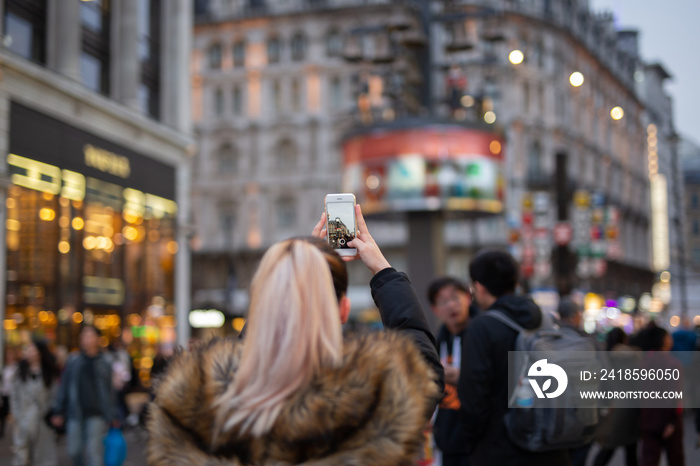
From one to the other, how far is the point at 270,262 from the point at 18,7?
825 inches

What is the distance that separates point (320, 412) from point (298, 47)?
57.6m

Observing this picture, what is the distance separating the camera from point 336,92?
57.4 m

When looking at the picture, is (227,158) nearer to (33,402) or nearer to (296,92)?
(296,92)

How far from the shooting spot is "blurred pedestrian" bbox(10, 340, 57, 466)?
1148 cm

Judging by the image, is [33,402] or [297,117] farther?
[297,117]

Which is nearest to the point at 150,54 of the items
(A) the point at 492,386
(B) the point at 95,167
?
(B) the point at 95,167

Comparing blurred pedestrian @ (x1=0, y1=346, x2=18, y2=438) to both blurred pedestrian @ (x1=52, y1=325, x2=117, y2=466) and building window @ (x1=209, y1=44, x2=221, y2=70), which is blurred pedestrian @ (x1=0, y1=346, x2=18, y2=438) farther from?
building window @ (x1=209, y1=44, x2=221, y2=70)

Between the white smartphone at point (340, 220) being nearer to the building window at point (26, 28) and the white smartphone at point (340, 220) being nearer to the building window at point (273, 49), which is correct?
the building window at point (26, 28)

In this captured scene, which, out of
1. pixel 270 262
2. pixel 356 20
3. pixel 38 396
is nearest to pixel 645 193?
pixel 356 20

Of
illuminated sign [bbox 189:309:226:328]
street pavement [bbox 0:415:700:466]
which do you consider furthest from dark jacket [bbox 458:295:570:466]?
illuminated sign [bbox 189:309:226:328]

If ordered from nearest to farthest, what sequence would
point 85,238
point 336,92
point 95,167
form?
→ point 85,238 < point 95,167 < point 336,92

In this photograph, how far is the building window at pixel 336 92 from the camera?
57.2 metres

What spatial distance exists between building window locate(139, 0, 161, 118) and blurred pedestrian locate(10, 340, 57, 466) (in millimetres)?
16514

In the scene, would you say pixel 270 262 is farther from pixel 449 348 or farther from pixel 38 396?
pixel 38 396
